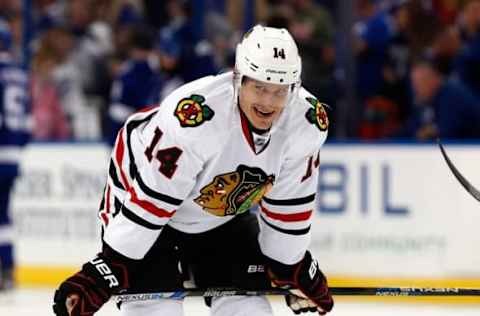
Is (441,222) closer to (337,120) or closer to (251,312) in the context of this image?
(337,120)

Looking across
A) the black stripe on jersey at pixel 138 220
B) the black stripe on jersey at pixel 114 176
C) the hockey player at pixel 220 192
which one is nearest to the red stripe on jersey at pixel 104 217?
the hockey player at pixel 220 192

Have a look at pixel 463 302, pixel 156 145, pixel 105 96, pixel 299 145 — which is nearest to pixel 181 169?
pixel 156 145

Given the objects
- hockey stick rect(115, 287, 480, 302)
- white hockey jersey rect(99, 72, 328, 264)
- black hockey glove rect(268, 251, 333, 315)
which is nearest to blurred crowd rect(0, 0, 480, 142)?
hockey stick rect(115, 287, 480, 302)

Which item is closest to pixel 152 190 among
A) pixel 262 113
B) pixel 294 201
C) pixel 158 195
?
pixel 158 195

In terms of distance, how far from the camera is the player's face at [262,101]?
3723 mm

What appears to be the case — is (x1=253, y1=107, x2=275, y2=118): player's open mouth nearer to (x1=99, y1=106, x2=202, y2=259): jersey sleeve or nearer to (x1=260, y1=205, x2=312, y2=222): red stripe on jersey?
(x1=99, y1=106, x2=202, y2=259): jersey sleeve

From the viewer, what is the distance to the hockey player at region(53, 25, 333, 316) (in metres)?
3.78

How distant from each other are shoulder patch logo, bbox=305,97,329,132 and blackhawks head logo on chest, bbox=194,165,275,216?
22 cm

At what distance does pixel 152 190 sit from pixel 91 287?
14.2 inches

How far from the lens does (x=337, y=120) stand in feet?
25.7

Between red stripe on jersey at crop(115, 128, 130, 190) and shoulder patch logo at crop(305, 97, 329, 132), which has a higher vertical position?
shoulder patch logo at crop(305, 97, 329, 132)

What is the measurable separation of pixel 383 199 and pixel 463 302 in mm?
828

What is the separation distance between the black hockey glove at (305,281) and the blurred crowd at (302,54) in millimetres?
3280

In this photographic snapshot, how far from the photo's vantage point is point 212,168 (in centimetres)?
389
